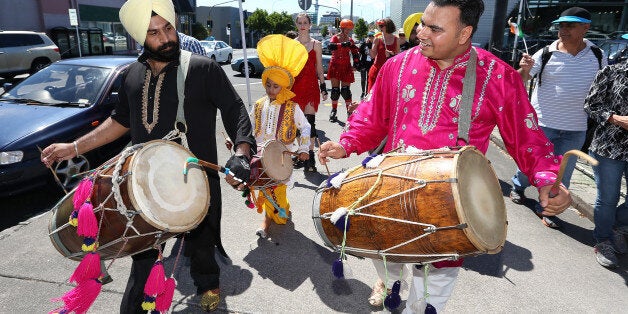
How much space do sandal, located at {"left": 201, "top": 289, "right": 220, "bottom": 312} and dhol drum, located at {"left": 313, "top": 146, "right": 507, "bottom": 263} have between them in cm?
127

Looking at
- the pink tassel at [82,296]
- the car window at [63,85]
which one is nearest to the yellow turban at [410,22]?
the car window at [63,85]

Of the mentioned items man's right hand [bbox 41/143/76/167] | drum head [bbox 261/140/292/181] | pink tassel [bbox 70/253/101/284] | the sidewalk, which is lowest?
the sidewalk

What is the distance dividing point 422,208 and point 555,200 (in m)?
0.59

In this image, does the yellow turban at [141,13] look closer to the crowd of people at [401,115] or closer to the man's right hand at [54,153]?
the crowd of people at [401,115]

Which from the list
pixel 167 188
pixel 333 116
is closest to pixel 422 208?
pixel 167 188

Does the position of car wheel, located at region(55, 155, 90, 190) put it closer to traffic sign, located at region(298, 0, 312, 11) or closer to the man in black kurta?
the man in black kurta

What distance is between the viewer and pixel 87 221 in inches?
74.9

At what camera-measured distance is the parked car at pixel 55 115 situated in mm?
4305

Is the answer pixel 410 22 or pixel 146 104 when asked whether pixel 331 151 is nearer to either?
pixel 146 104

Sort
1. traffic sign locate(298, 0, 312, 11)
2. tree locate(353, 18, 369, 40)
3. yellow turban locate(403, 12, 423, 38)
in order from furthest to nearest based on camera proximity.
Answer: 1. tree locate(353, 18, 369, 40)
2. traffic sign locate(298, 0, 312, 11)
3. yellow turban locate(403, 12, 423, 38)

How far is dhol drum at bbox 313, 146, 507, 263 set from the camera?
1.67m

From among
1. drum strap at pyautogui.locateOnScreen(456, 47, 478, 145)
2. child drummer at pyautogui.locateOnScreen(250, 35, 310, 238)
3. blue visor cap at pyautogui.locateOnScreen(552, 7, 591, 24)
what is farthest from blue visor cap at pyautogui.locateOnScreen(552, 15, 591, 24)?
drum strap at pyautogui.locateOnScreen(456, 47, 478, 145)

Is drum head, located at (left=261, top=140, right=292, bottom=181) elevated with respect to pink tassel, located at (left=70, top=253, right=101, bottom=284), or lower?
elevated

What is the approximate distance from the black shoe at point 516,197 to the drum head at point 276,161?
3.10 metres
